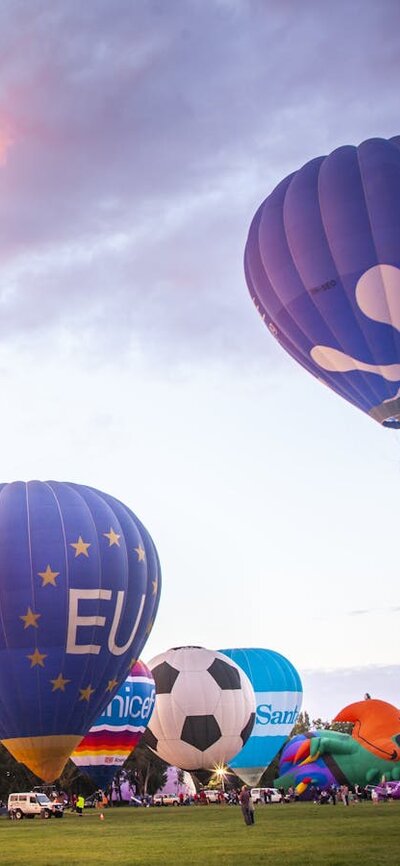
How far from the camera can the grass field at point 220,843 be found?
14.1m

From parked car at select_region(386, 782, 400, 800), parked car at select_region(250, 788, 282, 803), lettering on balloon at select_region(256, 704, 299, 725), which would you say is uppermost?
lettering on balloon at select_region(256, 704, 299, 725)

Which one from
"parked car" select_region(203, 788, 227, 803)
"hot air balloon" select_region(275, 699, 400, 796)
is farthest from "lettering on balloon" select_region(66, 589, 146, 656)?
"parked car" select_region(203, 788, 227, 803)

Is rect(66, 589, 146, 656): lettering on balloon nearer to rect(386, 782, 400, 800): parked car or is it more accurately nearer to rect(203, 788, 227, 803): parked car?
rect(386, 782, 400, 800): parked car

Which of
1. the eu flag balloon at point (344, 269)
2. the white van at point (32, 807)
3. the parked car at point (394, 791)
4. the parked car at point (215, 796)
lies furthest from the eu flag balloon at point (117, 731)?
the eu flag balloon at point (344, 269)

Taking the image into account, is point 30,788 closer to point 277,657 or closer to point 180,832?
point 277,657

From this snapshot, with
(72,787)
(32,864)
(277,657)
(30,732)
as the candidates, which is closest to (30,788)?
(72,787)

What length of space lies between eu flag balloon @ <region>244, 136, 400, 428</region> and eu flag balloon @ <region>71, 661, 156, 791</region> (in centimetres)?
1854

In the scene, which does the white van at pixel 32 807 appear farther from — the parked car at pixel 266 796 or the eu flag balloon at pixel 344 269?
the eu flag balloon at pixel 344 269

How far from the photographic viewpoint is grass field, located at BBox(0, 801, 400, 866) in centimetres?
1409

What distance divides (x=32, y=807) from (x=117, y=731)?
248 inches

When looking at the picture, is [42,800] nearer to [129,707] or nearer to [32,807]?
[32,807]

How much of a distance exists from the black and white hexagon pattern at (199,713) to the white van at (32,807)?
39.1 ft

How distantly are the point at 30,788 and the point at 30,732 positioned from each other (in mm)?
39992

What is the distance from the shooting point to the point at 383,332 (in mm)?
24969
